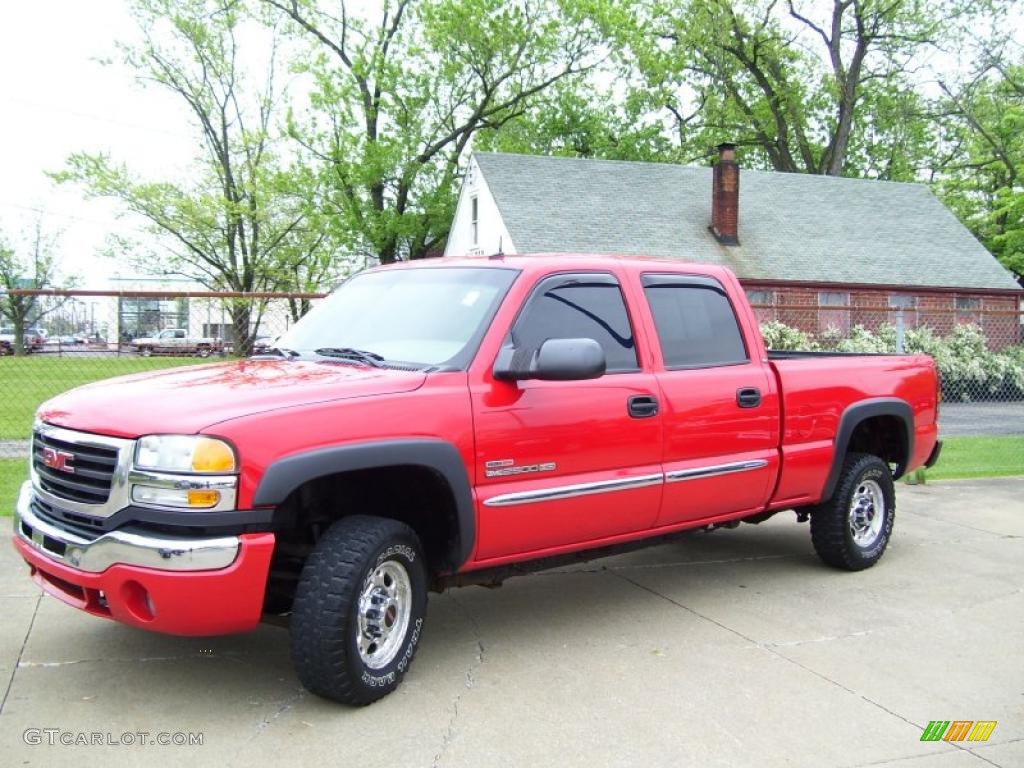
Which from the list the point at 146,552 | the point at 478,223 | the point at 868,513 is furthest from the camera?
the point at 478,223

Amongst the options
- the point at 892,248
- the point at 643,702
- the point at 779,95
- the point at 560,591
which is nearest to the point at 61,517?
the point at 643,702

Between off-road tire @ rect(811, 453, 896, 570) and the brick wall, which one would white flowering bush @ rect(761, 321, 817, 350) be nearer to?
the brick wall

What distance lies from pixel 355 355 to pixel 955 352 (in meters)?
22.2

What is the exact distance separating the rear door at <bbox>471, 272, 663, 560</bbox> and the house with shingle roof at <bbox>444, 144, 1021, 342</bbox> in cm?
2067

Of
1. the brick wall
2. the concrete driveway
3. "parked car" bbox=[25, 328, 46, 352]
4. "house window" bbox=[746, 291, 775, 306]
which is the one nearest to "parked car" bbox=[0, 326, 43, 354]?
"parked car" bbox=[25, 328, 46, 352]

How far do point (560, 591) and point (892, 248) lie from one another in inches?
1081

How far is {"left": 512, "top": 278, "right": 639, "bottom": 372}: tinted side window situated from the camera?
4.72 meters

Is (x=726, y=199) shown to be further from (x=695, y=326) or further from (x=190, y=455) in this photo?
(x=190, y=455)

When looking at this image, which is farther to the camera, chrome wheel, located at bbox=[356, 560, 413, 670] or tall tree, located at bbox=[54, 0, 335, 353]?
tall tree, located at bbox=[54, 0, 335, 353]

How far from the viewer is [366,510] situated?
14.3 ft

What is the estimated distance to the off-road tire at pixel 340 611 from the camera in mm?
3768

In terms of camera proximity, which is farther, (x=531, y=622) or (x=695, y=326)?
(x=695, y=326)

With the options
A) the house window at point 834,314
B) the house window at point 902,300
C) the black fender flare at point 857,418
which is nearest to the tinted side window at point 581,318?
the black fender flare at point 857,418

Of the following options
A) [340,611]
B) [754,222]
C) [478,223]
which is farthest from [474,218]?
[340,611]
